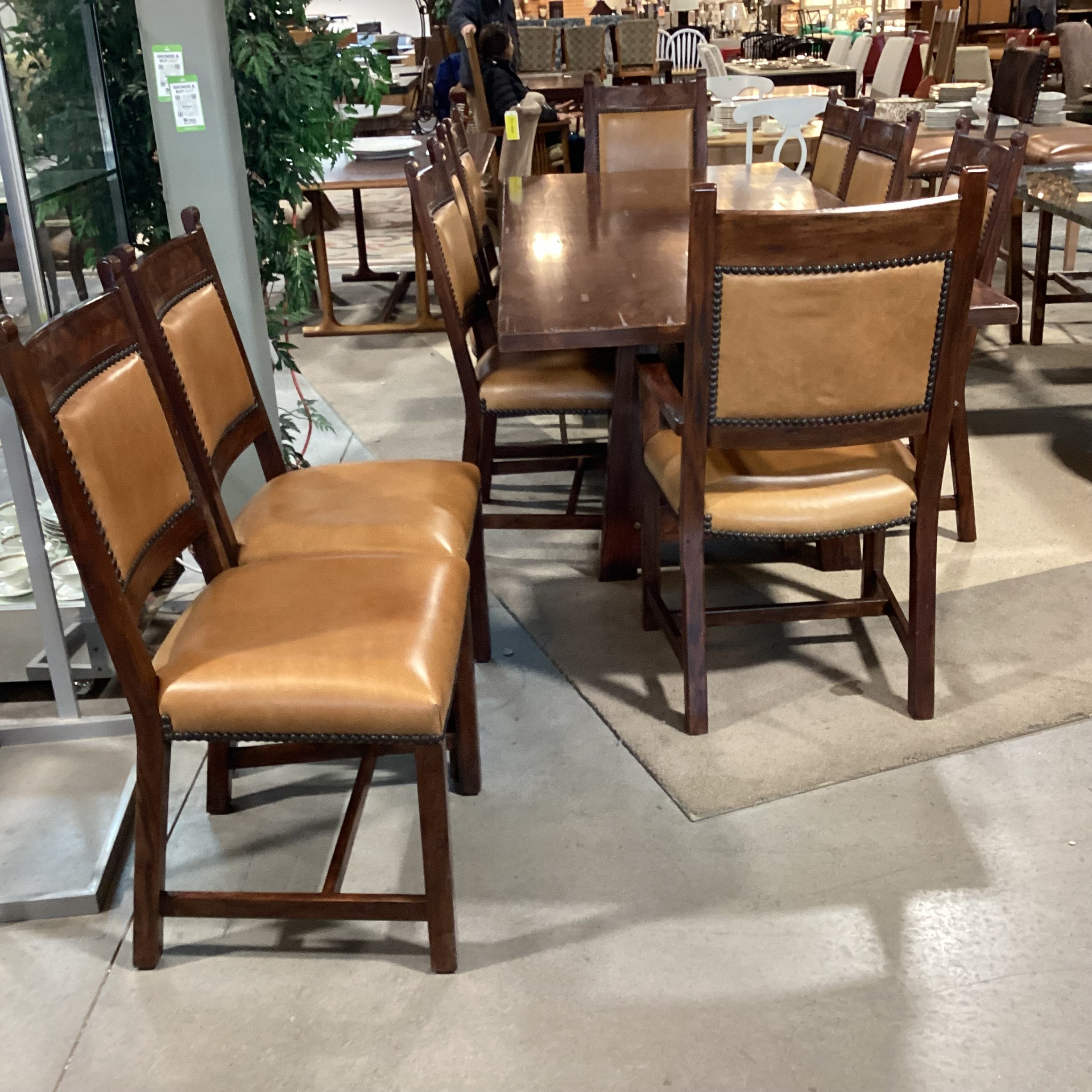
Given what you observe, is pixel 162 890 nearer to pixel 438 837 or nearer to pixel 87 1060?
pixel 87 1060

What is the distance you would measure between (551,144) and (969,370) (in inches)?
168

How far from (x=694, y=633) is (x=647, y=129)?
268 cm

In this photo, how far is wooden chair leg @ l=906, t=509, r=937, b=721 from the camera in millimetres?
2080

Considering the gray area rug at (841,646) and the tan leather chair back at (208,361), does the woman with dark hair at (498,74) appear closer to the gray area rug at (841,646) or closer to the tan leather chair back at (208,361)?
the gray area rug at (841,646)

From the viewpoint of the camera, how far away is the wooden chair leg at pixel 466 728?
6.35 ft

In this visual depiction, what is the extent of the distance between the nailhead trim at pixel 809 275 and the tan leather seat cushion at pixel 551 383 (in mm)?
745

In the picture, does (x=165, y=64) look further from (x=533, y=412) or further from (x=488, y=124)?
(x=488, y=124)

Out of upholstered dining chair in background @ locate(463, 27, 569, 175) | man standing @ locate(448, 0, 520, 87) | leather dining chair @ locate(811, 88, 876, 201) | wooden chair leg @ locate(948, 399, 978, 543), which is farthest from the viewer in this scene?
man standing @ locate(448, 0, 520, 87)

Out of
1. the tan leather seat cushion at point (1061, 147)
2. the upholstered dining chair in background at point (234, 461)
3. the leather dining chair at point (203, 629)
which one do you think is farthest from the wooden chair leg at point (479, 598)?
the tan leather seat cushion at point (1061, 147)

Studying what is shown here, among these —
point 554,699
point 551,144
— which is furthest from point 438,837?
point 551,144

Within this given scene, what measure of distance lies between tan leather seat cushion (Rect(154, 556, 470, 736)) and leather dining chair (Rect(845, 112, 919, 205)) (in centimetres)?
→ 185

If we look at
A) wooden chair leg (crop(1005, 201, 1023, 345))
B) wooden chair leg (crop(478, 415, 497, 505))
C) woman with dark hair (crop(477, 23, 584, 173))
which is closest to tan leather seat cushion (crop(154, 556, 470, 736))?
wooden chair leg (crop(478, 415, 497, 505))

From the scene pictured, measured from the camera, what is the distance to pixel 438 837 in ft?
5.16

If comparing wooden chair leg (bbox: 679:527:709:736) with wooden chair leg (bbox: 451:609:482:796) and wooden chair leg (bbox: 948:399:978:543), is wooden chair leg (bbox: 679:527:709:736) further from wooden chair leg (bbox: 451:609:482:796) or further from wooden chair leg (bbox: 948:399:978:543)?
wooden chair leg (bbox: 948:399:978:543)
